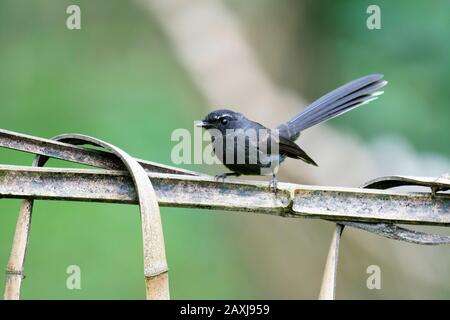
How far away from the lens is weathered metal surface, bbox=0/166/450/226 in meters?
1.59

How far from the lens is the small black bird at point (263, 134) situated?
10.3 feet

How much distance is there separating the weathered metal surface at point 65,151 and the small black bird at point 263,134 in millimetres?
1277

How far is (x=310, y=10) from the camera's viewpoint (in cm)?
556

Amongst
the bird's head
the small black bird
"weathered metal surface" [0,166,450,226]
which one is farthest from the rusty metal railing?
the bird's head

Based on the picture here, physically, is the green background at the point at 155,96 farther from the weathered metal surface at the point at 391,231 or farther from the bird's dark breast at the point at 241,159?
the weathered metal surface at the point at 391,231

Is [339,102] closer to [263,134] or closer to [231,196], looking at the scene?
[263,134]

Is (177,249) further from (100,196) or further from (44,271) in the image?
(100,196)

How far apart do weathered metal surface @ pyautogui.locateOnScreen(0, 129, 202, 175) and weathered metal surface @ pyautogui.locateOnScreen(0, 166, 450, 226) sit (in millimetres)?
91

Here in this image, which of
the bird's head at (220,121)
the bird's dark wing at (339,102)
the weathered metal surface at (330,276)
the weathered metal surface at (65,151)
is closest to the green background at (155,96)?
the bird's dark wing at (339,102)

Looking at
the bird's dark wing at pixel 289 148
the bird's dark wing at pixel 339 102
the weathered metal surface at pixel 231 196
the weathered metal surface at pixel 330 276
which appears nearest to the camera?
the weathered metal surface at pixel 330 276

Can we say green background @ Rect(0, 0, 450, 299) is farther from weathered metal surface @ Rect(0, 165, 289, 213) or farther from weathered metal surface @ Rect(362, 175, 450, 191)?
weathered metal surface @ Rect(362, 175, 450, 191)

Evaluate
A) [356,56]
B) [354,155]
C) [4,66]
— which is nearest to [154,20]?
[4,66]

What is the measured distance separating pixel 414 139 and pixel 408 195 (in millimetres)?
3074

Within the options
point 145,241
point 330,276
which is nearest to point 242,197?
point 330,276
